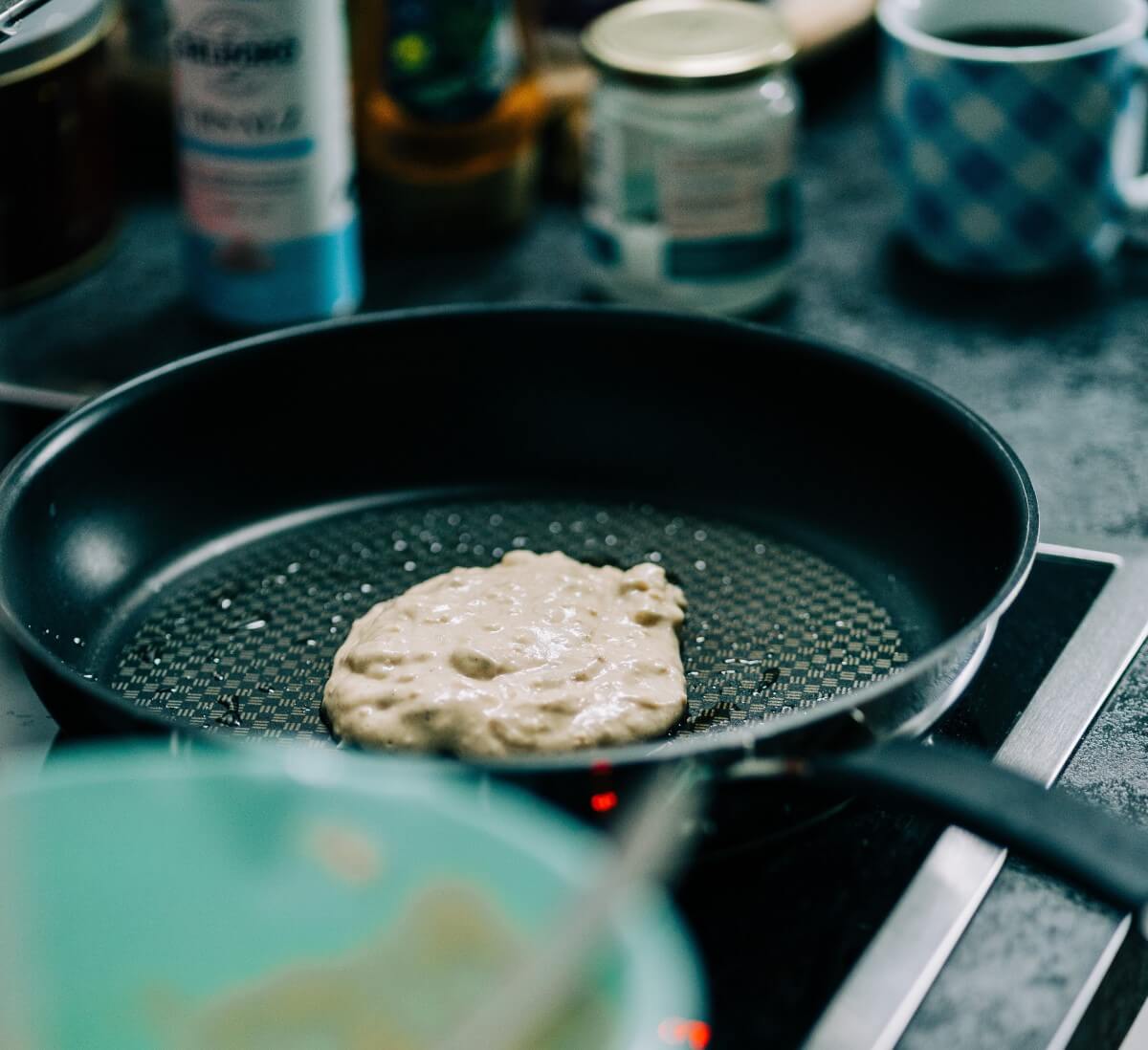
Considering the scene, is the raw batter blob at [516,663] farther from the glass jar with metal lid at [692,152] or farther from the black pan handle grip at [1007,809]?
the glass jar with metal lid at [692,152]

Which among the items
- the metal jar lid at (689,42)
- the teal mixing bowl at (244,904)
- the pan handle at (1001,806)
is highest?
the teal mixing bowl at (244,904)

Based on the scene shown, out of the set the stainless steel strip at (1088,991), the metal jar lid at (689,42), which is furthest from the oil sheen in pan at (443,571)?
the metal jar lid at (689,42)

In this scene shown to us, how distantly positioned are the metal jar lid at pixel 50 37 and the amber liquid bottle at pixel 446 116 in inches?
7.1

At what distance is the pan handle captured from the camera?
0.46 meters

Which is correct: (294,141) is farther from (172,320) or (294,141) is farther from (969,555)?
(969,555)

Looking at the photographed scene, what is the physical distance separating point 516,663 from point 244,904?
29 centimetres

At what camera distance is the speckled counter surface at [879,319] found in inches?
36.9

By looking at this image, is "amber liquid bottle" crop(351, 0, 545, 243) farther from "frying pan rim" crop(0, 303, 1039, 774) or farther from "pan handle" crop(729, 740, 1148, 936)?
"pan handle" crop(729, 740, 1148, 936)

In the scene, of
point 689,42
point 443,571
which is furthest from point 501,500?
point 689,42

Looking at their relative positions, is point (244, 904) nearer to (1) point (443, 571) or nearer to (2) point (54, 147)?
(1) point (443, 571)

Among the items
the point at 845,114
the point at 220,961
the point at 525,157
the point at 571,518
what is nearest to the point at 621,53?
the point at 525,157

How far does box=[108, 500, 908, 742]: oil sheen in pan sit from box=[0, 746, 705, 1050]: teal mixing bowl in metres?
0.27

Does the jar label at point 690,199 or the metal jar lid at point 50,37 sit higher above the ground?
the metal jar lid at point 50,37

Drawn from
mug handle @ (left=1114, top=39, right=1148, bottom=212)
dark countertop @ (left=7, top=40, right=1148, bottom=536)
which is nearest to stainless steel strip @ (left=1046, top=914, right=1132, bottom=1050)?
dark countertop @ (left=7, top=40, right=1148, bottom=536)
